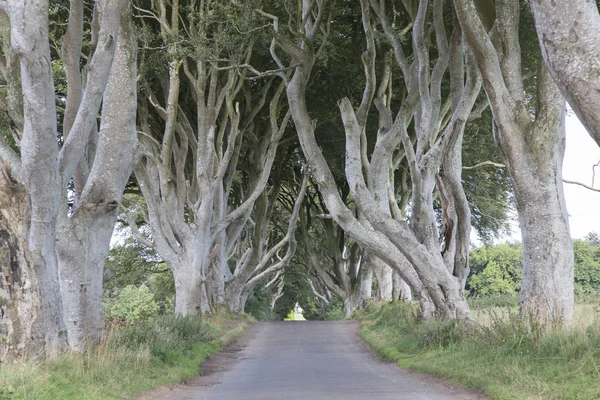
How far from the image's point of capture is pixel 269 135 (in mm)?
25953

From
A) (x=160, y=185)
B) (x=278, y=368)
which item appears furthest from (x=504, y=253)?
(x=278, y=368)

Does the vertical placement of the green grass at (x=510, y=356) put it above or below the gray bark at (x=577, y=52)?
below

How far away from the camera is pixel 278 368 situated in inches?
496

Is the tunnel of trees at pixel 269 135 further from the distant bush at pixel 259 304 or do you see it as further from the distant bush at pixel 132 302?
the distant bush at pixel 132 302

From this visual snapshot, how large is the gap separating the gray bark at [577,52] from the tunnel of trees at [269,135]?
0.02m

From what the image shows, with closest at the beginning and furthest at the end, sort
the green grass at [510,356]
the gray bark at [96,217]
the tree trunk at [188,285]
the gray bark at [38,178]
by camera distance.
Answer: the green grass at [510,356]
the gray bark at [38,178]
the gray bark at [96,217]
the tree trunk at [188,285]

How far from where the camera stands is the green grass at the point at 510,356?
7.47 m

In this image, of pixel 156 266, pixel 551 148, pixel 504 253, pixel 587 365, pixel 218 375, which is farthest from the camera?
pixel 504 253

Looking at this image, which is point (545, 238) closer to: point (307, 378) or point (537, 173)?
point (537, 173)

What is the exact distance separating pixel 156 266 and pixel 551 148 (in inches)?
1265

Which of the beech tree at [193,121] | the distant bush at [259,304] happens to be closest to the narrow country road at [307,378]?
the beech tree at [193,121]

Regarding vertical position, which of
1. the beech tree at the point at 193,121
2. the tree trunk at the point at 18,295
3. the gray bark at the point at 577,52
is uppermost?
the beech tree at the point at 193,121

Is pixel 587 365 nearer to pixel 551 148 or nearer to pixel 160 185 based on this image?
pixel 551 148

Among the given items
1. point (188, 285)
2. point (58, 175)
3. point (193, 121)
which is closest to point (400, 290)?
point (188, 285)
